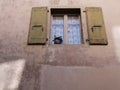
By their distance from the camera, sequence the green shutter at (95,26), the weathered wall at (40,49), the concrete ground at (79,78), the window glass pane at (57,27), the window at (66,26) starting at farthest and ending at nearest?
the window glass pane at (57,27) < the window at (66,26) < the green shutter at (95,26) < the weathered wall at (40,49) < the concrete ground at (79,78)

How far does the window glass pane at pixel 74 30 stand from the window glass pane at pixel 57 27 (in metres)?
0.19

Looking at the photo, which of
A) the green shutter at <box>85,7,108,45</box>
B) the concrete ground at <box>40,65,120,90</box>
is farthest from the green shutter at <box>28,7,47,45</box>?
the green shutter at <box>85,7,108,45</box>

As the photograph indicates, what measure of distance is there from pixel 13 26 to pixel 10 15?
419 mm

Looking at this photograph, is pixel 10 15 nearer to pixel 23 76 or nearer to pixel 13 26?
pixel 13 26

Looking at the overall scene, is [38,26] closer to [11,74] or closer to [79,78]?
[11,74]

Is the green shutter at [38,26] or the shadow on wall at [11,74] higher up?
the green shutter at [38,26]

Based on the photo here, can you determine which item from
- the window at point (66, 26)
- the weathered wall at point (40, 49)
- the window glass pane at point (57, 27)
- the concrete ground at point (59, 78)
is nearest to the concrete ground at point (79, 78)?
the concrete ground at point (59, 78)

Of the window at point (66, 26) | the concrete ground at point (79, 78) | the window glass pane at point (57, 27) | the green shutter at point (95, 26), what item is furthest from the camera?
the window glass pane at point (57, 27)

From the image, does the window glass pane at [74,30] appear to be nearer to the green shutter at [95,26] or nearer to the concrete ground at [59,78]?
the green shutter at [95,26]

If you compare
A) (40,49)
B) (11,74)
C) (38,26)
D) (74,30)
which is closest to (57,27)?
(74,30)

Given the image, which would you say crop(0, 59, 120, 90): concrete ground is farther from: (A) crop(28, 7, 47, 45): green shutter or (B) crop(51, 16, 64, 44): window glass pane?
(B) crop(51, 16, 64, 44): window glass pane

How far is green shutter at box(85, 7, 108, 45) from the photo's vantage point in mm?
6000

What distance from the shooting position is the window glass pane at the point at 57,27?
6416 mm

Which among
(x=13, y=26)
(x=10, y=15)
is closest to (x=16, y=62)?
(x=13, y=26)
